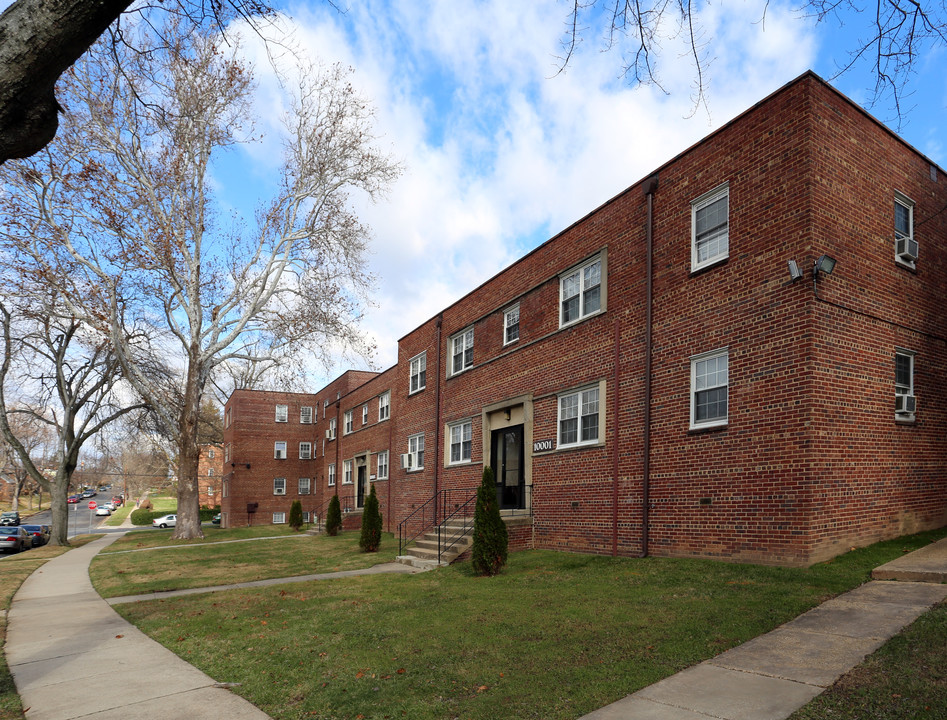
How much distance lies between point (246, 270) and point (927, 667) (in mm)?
26418

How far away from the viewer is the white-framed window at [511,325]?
18578mm

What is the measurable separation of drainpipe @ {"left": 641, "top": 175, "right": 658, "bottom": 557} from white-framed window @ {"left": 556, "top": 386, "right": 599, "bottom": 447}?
179 centimetres

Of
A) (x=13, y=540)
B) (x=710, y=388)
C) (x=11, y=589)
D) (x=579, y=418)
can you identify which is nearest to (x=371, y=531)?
(x=579, y=418)

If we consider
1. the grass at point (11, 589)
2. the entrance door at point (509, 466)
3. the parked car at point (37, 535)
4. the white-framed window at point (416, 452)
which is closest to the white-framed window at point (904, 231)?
the entrance door at point (509, 466)

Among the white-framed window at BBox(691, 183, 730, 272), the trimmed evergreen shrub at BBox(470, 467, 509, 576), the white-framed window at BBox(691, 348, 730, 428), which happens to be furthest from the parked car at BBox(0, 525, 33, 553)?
the white-framed window at BBox(691, 183, 730, 272)

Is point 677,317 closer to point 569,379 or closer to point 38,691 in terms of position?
point 569,379

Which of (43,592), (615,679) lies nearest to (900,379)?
(615,679)

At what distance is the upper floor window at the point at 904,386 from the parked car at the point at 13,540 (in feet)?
117

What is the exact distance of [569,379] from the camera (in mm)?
15617

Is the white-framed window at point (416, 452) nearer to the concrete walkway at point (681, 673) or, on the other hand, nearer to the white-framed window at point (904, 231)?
the concrete walkway at point (681, 673)

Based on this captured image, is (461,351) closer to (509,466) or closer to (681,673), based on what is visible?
(509,466)

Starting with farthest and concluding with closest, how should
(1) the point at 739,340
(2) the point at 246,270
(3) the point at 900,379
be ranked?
(2) the point at 246,270 < (3) the point at 900,379 < (1) the point at 739,340

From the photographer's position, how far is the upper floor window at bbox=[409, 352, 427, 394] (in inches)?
996

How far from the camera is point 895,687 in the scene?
511cm
